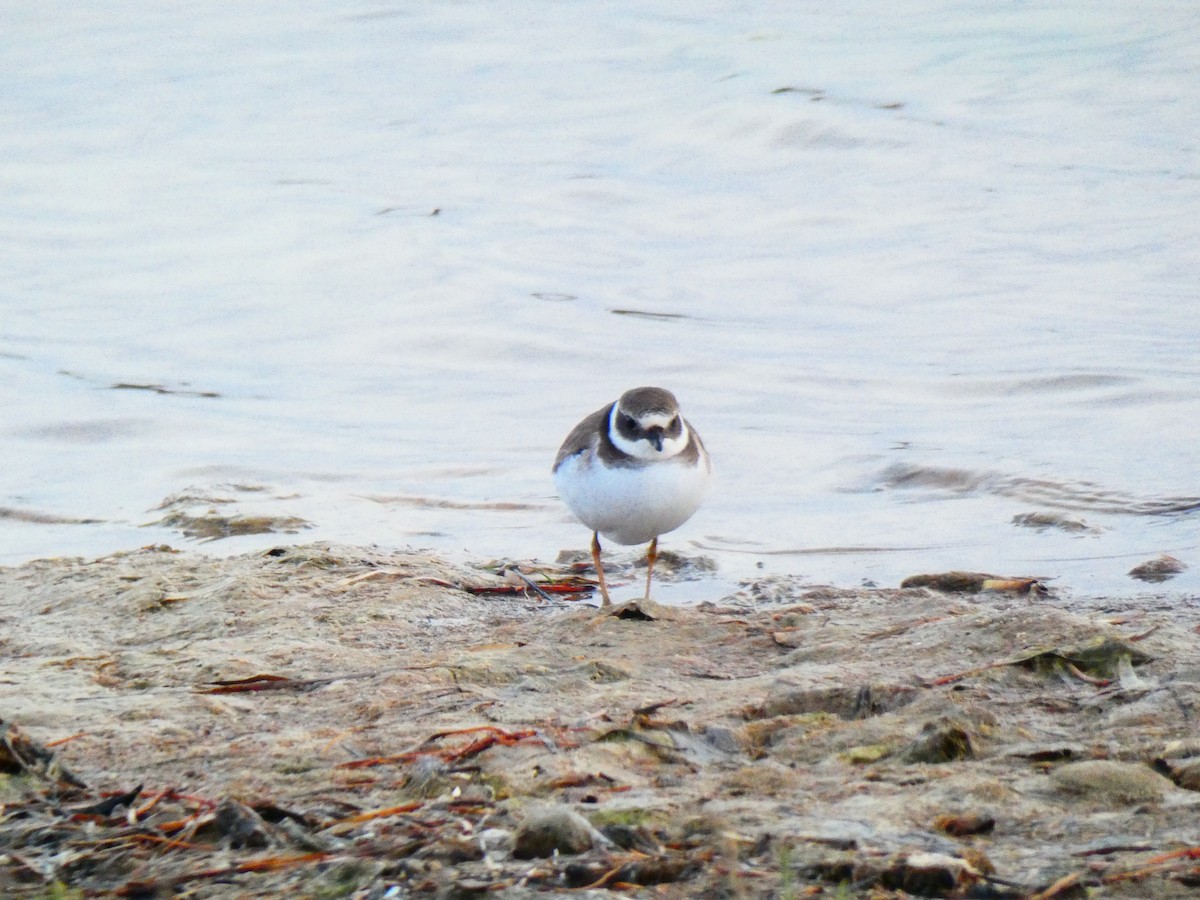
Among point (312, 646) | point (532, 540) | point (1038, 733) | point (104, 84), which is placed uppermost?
point (104, 84)

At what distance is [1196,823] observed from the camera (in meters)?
3.07

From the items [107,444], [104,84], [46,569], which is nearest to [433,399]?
[107,444]

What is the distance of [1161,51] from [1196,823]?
55.7 ft

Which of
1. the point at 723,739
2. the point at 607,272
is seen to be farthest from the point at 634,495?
the point at 607,272

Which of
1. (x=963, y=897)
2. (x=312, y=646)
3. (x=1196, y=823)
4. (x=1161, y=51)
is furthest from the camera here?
(x=1161, y=51)

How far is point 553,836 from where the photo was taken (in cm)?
306

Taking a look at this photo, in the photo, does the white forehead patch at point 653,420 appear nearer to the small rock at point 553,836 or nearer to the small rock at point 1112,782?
the small rock at point 1112,782

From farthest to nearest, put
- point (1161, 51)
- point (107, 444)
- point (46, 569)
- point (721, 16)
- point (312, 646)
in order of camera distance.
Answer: point (721, 16), point (1161, 51), point (107, 444), point (46, 569), point (312, 646)

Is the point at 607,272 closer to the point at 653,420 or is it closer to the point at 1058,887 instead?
the point at 653,420

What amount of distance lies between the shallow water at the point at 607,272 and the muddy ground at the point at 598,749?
6.18 ft

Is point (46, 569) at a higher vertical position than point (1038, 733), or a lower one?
lower

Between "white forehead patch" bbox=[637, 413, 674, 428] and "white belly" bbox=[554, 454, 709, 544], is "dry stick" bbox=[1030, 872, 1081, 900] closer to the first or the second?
"white belly" bbox=[554, 454, 709, 544]

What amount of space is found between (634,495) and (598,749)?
2.40 meters

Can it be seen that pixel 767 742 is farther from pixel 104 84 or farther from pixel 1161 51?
pixel 104 84
